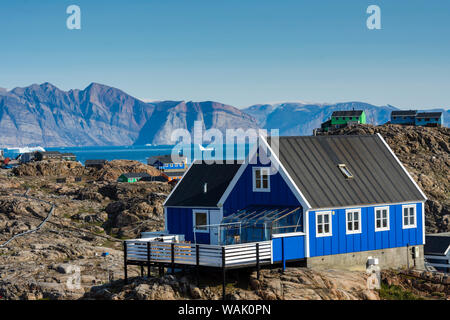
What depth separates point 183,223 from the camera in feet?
137

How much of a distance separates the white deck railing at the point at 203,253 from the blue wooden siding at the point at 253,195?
3607 mm

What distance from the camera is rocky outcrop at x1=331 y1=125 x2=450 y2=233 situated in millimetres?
84375

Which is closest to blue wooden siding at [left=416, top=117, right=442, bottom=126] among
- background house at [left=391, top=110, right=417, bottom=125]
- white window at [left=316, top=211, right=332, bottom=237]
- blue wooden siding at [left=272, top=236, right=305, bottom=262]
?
background house at [left=391, top=110, right=417, bottom=125]

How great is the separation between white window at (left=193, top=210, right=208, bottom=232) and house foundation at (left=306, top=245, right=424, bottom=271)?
7.74 m

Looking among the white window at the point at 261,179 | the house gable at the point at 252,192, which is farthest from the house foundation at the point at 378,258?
the white window at the point at 261,179

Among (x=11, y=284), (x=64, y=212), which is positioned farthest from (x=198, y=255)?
(x=64, y=212)

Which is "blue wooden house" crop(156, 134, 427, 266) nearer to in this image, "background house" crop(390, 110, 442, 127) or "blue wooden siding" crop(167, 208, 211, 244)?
"blue wooden siding" crop(167, 208, 211, 244)

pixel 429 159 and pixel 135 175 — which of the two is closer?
pixel 429 159

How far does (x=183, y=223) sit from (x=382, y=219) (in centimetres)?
1205

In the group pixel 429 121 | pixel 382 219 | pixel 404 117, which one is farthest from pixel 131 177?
pixel 404 117

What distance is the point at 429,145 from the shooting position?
114 metres

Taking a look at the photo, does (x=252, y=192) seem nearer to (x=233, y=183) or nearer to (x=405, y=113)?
(x=233, y=183)
